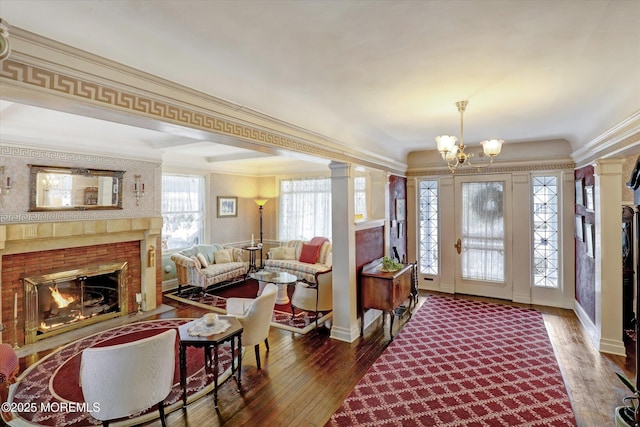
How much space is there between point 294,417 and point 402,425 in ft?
2.77

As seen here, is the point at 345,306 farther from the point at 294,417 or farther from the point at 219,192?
the point at 219,192

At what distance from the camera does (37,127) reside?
3742 mm

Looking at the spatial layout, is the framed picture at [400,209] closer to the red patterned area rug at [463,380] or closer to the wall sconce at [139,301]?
the red patterned area rug at [463,380]

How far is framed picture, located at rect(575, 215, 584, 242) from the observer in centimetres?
452

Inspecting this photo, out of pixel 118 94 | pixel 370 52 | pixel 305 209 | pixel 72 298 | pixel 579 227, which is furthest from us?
pixel 305 209

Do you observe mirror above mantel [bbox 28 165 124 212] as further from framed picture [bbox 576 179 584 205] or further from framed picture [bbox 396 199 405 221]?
framed picture [bbox 576 179 584 205]

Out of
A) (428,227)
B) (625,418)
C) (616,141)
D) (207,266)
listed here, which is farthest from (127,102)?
(428,227)

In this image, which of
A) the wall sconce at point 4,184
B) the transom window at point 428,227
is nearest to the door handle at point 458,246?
the transom window at point 428,227

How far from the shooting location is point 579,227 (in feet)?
15.4

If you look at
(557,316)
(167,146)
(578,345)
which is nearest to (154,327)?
(167,146)

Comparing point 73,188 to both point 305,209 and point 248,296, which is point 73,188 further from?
point 305,209

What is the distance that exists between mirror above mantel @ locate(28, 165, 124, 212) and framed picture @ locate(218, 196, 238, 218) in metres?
2.67

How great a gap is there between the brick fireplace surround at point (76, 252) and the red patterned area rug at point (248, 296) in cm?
72

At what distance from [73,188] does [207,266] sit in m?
2.59
